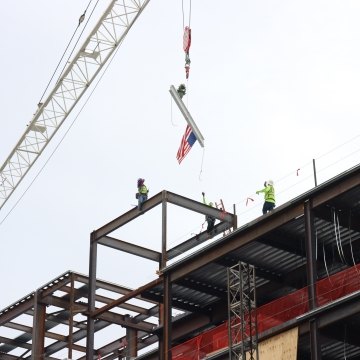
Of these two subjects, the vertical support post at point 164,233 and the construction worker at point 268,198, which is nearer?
the construction worker at point 268,198

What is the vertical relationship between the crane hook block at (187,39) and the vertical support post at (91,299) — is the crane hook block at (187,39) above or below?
above

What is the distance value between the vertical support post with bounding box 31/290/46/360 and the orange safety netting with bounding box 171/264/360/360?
1659 cm

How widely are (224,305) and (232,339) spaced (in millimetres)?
10788

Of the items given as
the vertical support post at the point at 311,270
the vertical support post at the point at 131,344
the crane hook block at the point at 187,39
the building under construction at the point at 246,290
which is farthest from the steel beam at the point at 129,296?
the crane hook block at the point at 187,39

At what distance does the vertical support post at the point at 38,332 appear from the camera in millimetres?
72562

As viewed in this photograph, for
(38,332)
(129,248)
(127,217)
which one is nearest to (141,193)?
(127,217)

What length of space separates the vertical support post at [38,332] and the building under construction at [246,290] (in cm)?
6

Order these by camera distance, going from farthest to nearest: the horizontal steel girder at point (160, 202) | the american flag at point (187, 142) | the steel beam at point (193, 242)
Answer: the american flag at point (187, 142), the steel beam at point (193, 242), the horizontal steel girder at point (160, 202)

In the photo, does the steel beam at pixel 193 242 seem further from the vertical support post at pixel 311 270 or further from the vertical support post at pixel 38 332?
the vertical support post at pixel 311 270

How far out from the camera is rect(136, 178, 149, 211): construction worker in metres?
66.5

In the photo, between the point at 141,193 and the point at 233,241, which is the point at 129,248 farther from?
the point at 233,241

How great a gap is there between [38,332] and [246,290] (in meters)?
19.2

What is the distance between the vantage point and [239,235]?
56.9 m

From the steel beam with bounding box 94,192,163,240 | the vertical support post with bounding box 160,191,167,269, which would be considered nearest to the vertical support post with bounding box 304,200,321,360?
the vertical support post with bounding box 160,191,167,269
